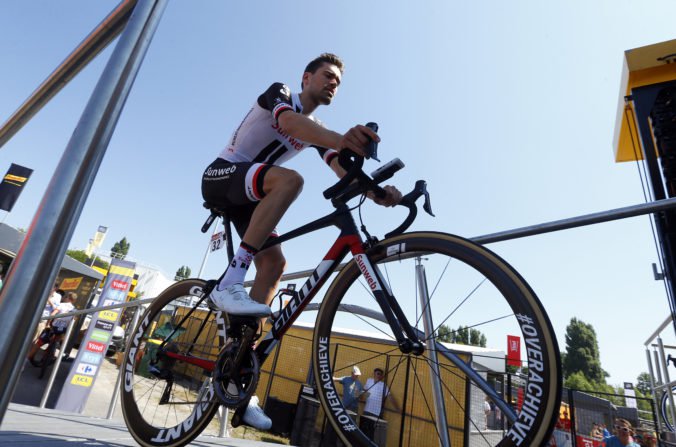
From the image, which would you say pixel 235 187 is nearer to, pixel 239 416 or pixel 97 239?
pixel 239 416

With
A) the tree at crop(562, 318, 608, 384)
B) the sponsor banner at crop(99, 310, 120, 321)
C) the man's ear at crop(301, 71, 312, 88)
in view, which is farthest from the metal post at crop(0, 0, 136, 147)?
the tree at crop(562, 318, 608, 384)

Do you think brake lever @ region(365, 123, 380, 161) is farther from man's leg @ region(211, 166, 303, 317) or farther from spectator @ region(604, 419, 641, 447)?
spectator @ region(604, 419, 641, 447)

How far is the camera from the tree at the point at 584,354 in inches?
1815

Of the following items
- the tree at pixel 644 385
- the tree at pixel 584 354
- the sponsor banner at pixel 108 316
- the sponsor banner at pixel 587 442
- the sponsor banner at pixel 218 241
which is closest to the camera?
the sponsor banner at pixel 218 241

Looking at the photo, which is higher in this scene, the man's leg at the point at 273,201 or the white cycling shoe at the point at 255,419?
the man's leg at the point at 273,201

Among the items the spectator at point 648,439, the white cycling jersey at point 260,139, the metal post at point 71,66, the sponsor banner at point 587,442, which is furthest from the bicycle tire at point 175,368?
the sponsor banner at point 587,442

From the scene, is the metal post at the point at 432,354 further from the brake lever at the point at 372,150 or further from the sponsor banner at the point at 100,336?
the sponsor banner at the point at 100,336

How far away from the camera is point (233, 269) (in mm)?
1720

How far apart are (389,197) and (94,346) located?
10469 millimetres

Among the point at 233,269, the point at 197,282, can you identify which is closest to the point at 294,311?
the point at 233,269

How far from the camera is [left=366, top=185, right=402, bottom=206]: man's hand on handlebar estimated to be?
173 centimetres

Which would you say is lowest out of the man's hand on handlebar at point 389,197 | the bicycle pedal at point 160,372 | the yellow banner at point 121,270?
the bicycle pedal at point 160,372

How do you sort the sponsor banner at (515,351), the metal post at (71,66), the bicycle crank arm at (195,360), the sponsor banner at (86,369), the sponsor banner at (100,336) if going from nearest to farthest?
the metal post at (71,66) → the sponsor banner at (515,351) → the bicycle crank arm at (195,360) → the sponsor banner at (86,369) → the sponsor banner at (100,336)

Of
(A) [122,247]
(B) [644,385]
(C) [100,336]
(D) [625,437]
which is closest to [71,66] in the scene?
(D) [625,437]
